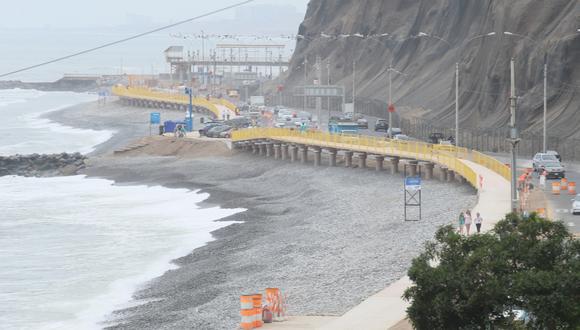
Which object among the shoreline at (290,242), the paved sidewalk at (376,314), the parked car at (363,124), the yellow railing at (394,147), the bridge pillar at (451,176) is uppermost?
the yellow railing at (394,147)

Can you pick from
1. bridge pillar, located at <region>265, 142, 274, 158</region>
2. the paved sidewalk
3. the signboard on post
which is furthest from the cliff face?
the paved sidewalk

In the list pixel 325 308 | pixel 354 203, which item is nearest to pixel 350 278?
pixel 325 308

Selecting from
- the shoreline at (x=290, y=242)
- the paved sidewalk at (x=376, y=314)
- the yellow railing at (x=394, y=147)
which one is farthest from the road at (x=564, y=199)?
the paved sidewalk at (x=376, y=314)

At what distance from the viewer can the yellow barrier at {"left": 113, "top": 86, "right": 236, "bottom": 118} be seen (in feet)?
436

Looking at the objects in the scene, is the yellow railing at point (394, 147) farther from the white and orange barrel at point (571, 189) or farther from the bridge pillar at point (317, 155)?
the white and orange barrel at point (571, 189)

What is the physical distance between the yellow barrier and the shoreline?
51.3 meters

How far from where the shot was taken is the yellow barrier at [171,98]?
13300cm

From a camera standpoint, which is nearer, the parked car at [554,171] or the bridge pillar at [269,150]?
the parked car at [554,171]

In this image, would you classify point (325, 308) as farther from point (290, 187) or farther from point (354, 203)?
point (290, 187)

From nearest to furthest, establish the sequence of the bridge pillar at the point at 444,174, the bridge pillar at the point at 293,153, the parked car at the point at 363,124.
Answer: the bridge pillar at the point at 444,174
the bridge pillar at the point at 293,153
the parked car at the point at 363,124

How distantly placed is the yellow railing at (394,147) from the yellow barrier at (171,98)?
40.2 m

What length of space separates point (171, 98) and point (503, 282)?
12986 centimetres

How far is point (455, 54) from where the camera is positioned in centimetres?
11706

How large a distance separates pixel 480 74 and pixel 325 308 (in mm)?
67513
